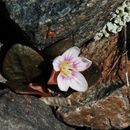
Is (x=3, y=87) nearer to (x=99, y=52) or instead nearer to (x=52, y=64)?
(x=52, y=64)

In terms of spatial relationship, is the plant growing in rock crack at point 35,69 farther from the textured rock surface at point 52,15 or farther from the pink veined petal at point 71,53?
the textured rock surface at point 52,15

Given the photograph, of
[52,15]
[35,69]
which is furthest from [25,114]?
[52,15]

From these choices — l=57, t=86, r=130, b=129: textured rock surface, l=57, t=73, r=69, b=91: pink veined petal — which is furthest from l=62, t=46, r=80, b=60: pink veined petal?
l=57, t=86, r=130, b=129: textured rock surface

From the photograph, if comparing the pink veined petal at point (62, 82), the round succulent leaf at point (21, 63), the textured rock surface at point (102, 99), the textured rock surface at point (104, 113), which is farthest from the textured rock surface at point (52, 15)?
the textured rock surface at point (104, 113)

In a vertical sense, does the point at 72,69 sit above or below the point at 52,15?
below

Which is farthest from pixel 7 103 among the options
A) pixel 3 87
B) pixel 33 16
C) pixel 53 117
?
pixel 33 16

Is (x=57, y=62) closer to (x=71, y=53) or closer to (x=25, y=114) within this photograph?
(x=71, y=53)

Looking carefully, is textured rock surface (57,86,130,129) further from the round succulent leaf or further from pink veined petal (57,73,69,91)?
the round succulent leaf
